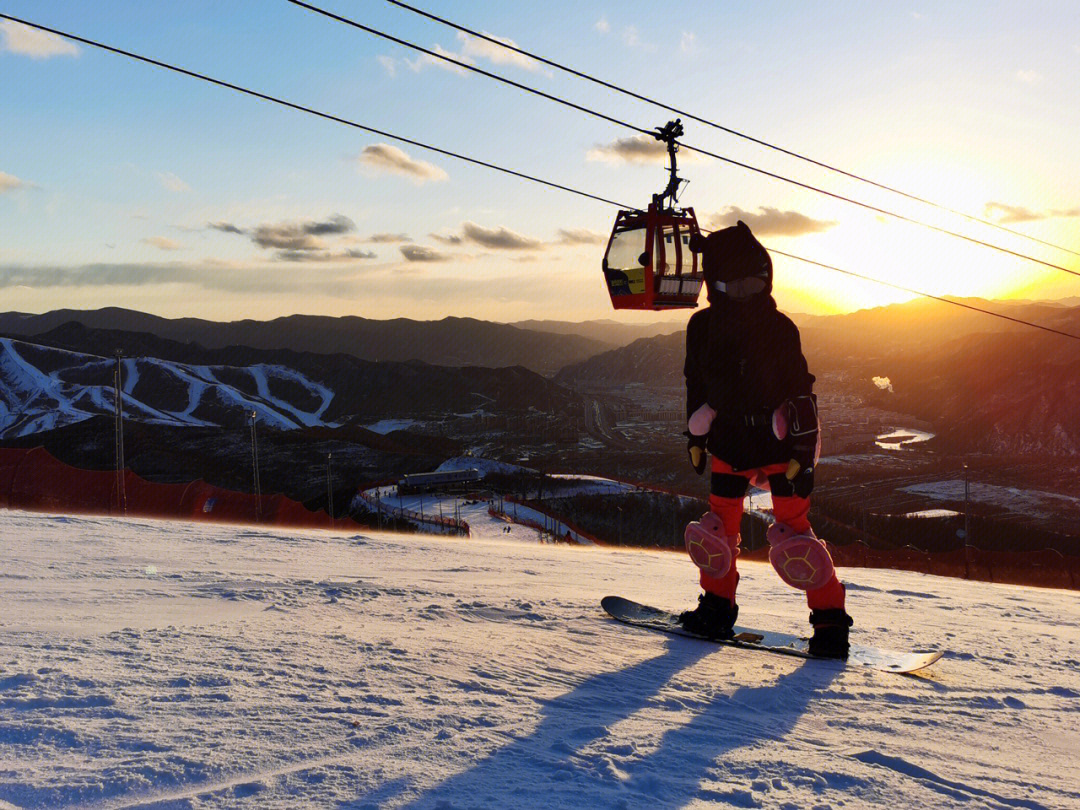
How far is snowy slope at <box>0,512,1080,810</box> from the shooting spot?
2.87 m

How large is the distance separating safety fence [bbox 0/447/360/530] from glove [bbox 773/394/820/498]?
12.5 meters

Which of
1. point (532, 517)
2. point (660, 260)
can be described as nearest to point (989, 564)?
point (660, 260)

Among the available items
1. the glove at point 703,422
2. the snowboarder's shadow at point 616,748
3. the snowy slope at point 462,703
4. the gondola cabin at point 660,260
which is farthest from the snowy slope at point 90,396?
the snowboarder's shadow at point 616,748

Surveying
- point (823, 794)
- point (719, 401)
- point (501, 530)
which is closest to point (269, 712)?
point (823, 794)

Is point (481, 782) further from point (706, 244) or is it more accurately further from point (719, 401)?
point (706, 244)

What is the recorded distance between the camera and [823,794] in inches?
118

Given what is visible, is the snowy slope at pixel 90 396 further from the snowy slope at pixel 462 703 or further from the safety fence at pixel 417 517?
the snowy slope at pixel 462 703

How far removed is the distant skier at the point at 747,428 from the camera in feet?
19.6

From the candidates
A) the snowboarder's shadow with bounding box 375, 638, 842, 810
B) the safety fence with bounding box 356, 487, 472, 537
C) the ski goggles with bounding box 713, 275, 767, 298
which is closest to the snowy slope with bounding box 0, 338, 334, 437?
the safety fence with bounding box 356, 487, 472, 537

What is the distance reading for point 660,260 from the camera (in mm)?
9141

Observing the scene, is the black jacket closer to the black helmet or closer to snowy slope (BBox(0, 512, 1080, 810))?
the black helmet

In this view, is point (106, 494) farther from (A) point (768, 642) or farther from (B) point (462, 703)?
(B) point (462, 703)

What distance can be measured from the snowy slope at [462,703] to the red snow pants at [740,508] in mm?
628

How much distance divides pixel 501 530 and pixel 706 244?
142ft
